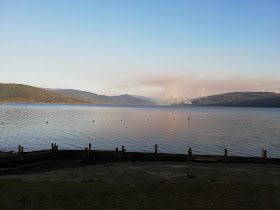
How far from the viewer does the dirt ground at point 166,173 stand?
18.9m

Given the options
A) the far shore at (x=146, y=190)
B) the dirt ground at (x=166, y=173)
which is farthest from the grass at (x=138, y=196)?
the dirt ground at (x=166, y=173)

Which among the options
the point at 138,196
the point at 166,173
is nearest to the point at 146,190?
the point at 138,196

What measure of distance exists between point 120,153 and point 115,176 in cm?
715

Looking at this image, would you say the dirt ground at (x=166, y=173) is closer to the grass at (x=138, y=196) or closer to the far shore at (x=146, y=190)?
the far shore at (x=146, y=190)

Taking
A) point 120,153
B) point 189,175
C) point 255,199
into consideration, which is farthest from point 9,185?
point 255,199

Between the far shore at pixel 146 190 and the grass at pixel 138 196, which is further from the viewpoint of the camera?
the far shore at pixel 146 190

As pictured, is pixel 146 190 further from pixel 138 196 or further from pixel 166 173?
pixel 166 173

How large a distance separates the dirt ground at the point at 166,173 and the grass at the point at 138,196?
222 centimetres

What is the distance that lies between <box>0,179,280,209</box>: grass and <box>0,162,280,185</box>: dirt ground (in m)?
2.22

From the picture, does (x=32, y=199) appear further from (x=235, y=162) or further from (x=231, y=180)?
(x=235, y=162)

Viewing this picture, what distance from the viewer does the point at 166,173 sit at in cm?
2100

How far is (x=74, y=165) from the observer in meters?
25.5

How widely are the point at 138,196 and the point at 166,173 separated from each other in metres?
7.44

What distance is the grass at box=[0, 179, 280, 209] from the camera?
41.3ft
